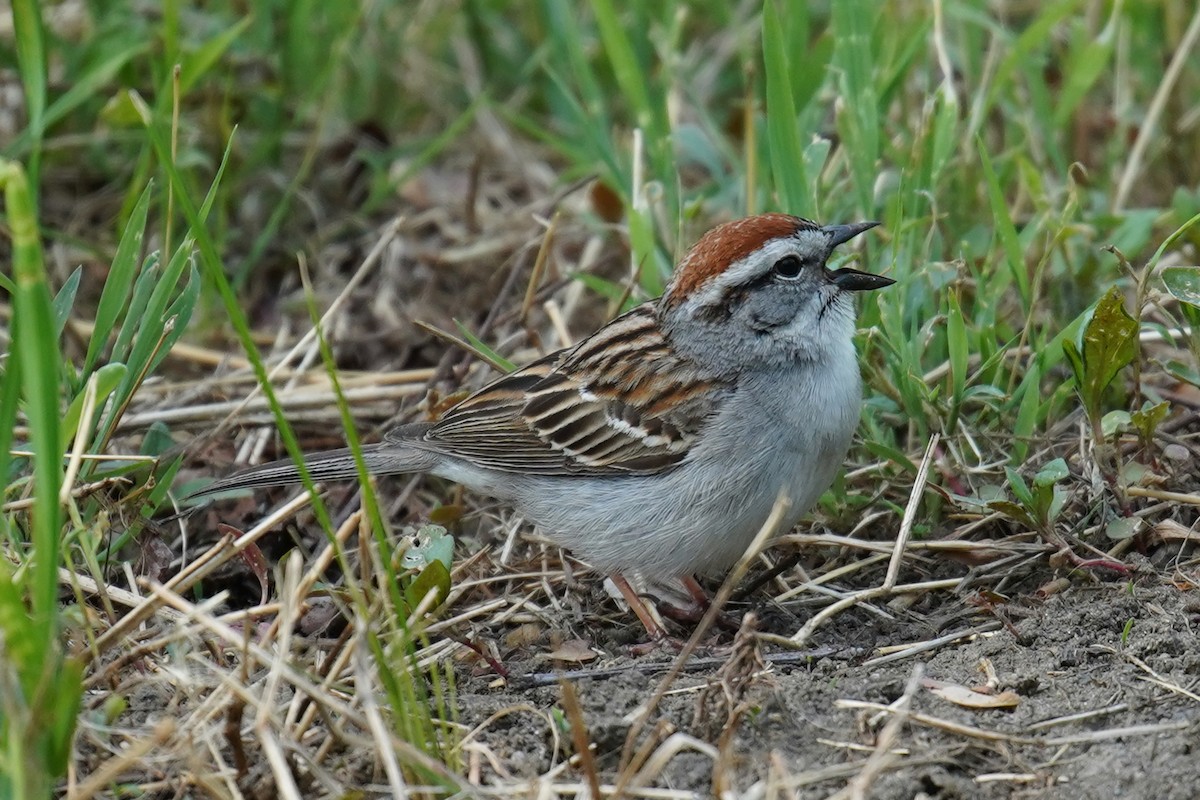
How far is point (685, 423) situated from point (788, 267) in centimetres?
52

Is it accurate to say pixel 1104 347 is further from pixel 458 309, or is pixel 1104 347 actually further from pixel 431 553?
pixel 458 309

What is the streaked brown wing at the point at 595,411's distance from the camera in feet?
13.6

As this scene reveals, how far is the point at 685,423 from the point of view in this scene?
4.11 metres

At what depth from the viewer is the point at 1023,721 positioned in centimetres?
327

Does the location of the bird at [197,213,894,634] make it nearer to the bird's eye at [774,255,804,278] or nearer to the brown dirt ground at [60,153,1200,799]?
the bird's eye at [774,255,804,278]

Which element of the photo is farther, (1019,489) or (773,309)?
(773,309)

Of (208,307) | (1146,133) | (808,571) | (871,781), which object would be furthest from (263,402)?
(1146,133)

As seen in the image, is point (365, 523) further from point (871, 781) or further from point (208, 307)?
point (208, 307)

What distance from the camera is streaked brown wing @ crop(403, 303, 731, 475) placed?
4.14 meters

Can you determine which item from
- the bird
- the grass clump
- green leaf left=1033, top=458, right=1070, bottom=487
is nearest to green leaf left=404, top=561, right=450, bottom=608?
the grass clump

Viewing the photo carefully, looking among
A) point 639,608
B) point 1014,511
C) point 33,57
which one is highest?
point 33,57

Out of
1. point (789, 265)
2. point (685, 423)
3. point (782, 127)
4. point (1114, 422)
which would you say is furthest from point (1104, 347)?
point (782, 127)

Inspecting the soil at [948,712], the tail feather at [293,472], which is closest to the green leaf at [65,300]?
the tail feather at [293,472]

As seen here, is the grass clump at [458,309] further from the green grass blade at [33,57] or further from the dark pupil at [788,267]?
the dark pupil at [788,267]
